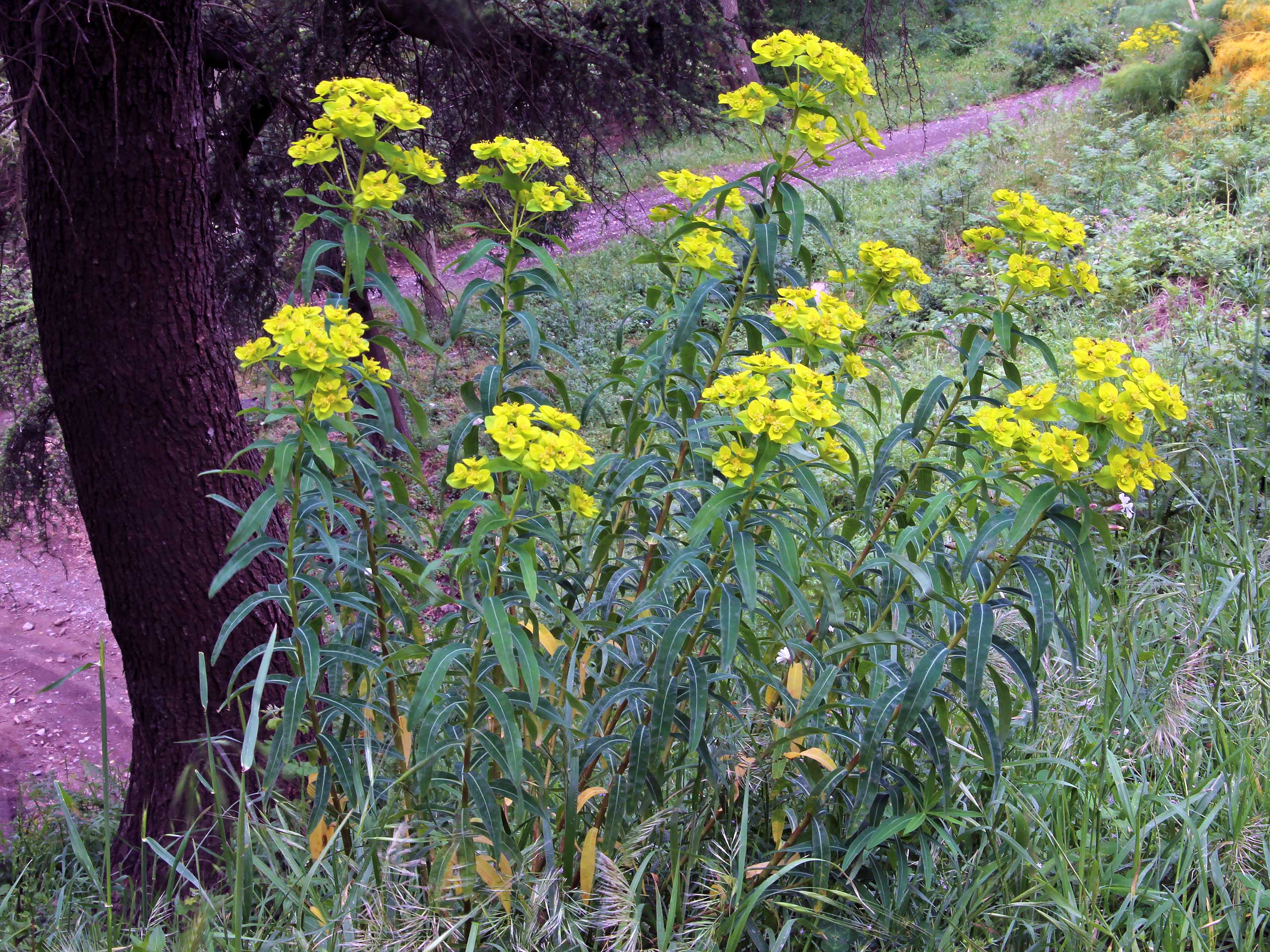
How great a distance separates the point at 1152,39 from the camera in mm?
7844

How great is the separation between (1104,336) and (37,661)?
8.54m

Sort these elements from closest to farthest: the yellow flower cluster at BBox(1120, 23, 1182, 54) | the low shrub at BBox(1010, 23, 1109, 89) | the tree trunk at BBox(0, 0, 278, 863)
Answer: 1. the tree trunk at BBox(0, 0, 278, 863)
2. the yellow flower cluster at BBox(1120, 23, 1182, 54)
3. the low shrub at BBox(1010, 23, 1109, 89)

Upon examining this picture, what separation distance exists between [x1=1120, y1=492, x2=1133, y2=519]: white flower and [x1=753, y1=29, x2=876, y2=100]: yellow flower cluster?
1.59 metres

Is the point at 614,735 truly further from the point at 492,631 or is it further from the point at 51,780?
the point at 51,780

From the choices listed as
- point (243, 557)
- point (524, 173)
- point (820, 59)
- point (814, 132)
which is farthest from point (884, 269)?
point (243, 557)

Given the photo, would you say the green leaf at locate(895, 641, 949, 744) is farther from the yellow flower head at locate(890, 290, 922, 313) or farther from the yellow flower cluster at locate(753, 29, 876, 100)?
the yellow flower cluster at locate(753, 29, 876, 100)

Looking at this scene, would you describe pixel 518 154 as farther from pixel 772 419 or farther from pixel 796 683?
pixel 796 683

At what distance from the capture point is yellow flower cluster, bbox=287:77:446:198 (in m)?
1.75

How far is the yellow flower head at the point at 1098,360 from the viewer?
4.97 feet

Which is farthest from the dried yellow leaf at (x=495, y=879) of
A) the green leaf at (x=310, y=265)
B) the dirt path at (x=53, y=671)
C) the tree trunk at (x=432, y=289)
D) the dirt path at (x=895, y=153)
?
the dirt path at (x=895, y=153)

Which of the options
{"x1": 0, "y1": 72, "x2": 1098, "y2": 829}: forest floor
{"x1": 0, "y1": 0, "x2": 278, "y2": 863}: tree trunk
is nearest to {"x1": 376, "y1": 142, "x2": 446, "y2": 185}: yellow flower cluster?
{"x1": 0, "y1": 0, "x2": 278, "y2": 863}: tree trunk

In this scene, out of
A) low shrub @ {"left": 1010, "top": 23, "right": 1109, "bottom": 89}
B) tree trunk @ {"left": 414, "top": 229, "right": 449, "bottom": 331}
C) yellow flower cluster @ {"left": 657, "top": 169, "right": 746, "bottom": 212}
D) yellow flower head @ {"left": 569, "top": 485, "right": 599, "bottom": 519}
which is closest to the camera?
yellow flower head @ {"left": 569, "top": 485, "right": 599, "bottom": 519}

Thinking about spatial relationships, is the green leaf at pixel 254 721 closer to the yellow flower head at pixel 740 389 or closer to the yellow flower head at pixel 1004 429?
the yellow flower head at pixel 740 389

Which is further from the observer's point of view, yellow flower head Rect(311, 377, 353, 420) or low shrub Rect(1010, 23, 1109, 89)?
low shrub Rect(1010, 23, 1109, 89)
